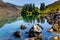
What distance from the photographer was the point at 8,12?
12.9 ft

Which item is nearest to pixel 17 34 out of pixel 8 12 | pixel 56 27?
pixel 8 12

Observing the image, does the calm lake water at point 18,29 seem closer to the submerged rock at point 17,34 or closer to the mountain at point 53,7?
the submerged rock at point 17,34

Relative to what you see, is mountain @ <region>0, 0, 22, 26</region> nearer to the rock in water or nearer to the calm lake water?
the calm lake water

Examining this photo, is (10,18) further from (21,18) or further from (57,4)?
(57,4)

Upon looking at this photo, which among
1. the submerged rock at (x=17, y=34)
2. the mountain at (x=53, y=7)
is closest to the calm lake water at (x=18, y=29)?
the submerged rock at (x=17, y=34)

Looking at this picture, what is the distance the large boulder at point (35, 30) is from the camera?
3796 mm

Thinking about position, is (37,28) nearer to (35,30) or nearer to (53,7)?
(35,30)

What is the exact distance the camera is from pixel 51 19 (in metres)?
3.89

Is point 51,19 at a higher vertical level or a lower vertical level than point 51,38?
higher

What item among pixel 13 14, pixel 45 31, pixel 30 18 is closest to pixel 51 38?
pixel 45 31

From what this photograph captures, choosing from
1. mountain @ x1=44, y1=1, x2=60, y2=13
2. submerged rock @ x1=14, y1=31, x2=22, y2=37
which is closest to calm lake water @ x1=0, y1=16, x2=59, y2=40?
submerged rock @ x1=14, y1=31, x2=22, y2=37

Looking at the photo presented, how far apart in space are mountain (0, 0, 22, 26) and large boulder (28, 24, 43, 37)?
1.79ft

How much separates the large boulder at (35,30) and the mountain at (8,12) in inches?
21.4

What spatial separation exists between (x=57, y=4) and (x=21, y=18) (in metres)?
1.00
